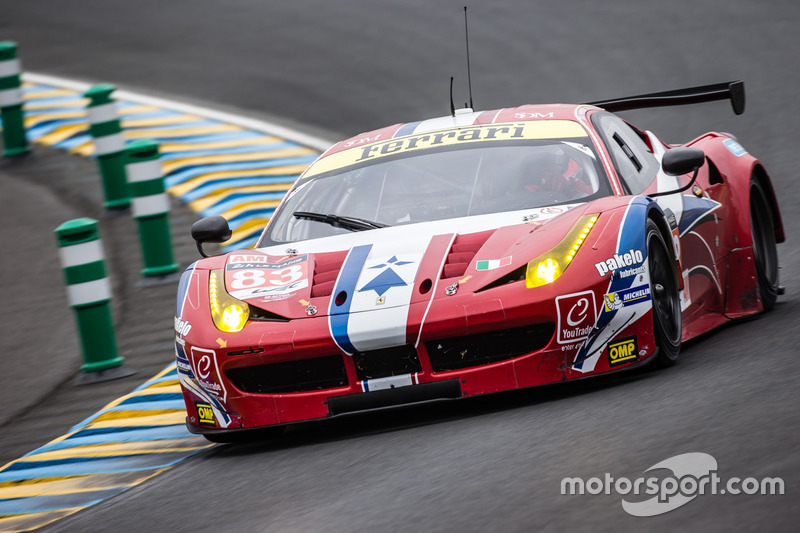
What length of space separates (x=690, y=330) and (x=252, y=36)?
11408mm

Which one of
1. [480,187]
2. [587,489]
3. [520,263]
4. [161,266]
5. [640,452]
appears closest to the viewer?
[587,489]

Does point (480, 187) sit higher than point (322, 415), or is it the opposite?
point (480, 187)

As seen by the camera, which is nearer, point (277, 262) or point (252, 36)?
point (277, 262)

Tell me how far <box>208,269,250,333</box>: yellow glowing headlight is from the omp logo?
360 mm

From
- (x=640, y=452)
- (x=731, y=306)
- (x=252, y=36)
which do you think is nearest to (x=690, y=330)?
(x=731, y=306)

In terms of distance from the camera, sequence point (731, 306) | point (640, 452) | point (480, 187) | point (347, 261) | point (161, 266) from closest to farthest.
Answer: point (640, 452) < point (347, 261) < point (480, 187) < point (731, 306) < point (161, 266)

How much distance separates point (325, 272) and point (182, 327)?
68 cm

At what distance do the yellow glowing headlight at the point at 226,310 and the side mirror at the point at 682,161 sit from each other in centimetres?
207

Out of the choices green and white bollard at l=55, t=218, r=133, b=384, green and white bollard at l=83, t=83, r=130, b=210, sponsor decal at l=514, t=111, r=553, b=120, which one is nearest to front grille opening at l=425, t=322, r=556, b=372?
sponsor decal at l=514, t=111, r=553, b=120

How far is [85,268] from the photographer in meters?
7.43

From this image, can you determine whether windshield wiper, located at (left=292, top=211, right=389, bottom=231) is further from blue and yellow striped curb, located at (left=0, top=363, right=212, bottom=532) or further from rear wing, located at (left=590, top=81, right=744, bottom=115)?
rear wing, located at (left=590, top=81, right=744, bottom=115)

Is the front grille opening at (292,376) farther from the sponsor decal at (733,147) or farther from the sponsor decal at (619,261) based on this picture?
the sponsor decal at (733,147)

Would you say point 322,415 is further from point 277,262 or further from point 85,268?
point 85,268

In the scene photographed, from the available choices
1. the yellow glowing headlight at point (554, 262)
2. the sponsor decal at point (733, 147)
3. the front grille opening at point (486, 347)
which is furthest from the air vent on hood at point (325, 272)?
the sponsor decal at point (733, 147)
